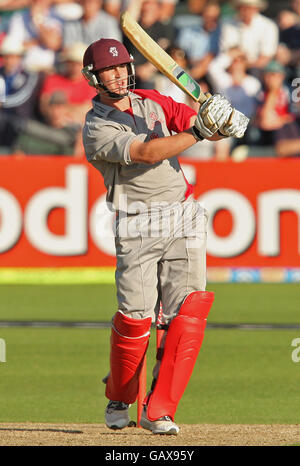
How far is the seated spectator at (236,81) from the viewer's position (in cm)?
1448

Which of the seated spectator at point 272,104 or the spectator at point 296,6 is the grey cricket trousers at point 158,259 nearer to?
the seated spectator at point 272,104

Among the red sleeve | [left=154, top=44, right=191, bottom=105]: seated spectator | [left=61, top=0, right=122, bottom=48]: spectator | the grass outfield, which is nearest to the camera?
the red sleeve

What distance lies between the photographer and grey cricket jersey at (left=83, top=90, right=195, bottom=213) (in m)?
5.70

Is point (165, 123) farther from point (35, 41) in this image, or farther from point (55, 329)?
point (35, 41)

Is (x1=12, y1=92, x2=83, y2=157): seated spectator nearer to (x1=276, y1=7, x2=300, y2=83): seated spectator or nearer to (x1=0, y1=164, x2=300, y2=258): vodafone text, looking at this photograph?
(x1=0, y1=164, x2=300, y2=258): vodafone text

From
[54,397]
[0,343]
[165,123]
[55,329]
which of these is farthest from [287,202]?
[165,123]

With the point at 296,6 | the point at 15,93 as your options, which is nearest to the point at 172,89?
the point at 15,93

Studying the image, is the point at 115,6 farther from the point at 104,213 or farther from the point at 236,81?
the point at 104,213

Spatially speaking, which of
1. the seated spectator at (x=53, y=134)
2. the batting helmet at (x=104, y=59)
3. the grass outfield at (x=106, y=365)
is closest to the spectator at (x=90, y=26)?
the seated spectator at (x=53, y=134)

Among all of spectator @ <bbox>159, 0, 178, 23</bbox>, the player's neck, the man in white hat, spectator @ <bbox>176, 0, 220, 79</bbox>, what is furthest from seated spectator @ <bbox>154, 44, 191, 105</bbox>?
the player's neck

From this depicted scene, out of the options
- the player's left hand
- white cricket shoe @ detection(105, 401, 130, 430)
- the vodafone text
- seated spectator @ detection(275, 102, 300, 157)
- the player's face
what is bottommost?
white cricket shoe @ detection(105, 401, 130, 430)

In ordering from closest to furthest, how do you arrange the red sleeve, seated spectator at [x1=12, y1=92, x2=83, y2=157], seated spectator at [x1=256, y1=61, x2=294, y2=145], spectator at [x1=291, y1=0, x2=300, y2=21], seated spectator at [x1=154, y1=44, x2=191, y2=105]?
the red sleeve, seated spectator at [x1=154, y1=44, x2=191, y2=105], seated spectator at [x1=12, y1=92, x2=83, y2=157], seated spectator at [x1=256, y1=61, x2=294, y2=145], spectator at [x1=291, y1=0, x2=300, y2=21]

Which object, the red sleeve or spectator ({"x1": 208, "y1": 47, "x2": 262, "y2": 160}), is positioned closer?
the red sleeve

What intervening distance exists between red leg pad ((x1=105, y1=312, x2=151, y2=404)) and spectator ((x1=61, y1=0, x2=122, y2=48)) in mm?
10217
